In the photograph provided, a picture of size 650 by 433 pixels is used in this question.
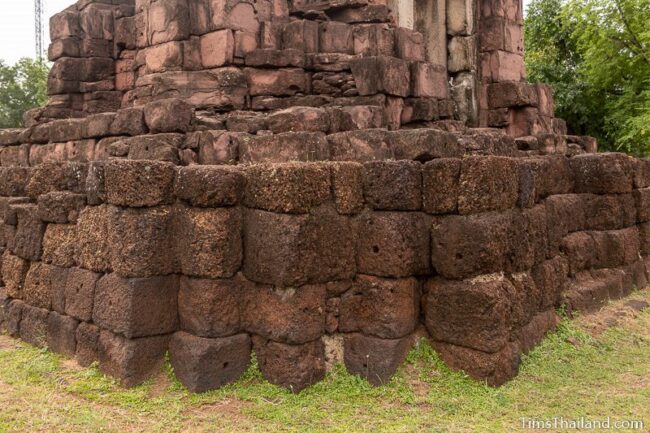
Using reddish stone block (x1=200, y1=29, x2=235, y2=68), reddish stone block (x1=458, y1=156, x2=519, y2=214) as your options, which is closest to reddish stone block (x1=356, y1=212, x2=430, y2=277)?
reddish stone block (x1=458, y1=156, x2=519, y2=214)

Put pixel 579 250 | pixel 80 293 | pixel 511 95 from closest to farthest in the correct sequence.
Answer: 1. pixel 80 293
2. pixel 579 250
3. pixel 511 95

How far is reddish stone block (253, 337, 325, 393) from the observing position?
198 inches

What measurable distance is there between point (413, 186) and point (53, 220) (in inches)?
152

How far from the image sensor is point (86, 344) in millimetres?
5672

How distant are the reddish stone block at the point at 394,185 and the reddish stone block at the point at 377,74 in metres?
2.51

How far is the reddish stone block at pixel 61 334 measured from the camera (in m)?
5.90

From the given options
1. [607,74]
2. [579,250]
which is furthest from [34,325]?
[607,74]

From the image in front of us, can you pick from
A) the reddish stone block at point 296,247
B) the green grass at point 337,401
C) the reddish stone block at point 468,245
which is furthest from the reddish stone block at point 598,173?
the reddish stone block at point 296,247

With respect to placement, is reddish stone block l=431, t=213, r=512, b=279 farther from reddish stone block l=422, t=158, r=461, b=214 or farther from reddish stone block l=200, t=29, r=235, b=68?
reddish stone block l=200, t=29, r=235, b=68

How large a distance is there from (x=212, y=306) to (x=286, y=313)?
642 mm

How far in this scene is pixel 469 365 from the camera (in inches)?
203

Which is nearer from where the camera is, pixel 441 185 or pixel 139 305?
pixel 139 305

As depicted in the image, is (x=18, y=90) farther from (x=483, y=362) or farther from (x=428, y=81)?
(x=483, y=362)

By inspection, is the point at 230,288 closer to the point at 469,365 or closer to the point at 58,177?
the point at 469,365
